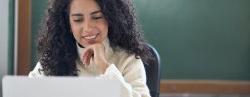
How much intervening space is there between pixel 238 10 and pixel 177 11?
0.34 m

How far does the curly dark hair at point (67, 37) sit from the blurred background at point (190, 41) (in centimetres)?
105

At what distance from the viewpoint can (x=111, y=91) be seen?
625mm

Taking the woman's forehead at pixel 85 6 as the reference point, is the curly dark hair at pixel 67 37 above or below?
below

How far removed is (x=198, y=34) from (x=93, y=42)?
52.8 inches

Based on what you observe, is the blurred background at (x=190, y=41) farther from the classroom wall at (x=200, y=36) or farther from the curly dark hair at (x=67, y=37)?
the curly dark hair at (x=67, y=37)

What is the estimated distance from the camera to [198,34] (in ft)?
7.44

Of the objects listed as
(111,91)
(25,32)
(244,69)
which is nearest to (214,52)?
(244,69)

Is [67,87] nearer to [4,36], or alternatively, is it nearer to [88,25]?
[88,25]

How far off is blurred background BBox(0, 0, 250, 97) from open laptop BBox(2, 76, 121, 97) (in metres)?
1.61

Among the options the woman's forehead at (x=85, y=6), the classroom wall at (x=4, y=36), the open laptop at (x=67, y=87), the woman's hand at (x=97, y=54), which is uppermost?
the woman's forehead at (x=85, y=6)

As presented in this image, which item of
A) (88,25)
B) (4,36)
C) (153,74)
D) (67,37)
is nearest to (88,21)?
(88,25)

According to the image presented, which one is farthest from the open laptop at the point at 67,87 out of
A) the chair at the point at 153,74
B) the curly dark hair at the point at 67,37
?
the chair at the point at 153,74

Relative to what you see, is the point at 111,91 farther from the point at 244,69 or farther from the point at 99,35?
the point at 244,69

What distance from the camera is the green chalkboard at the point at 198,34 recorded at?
2236 mm
